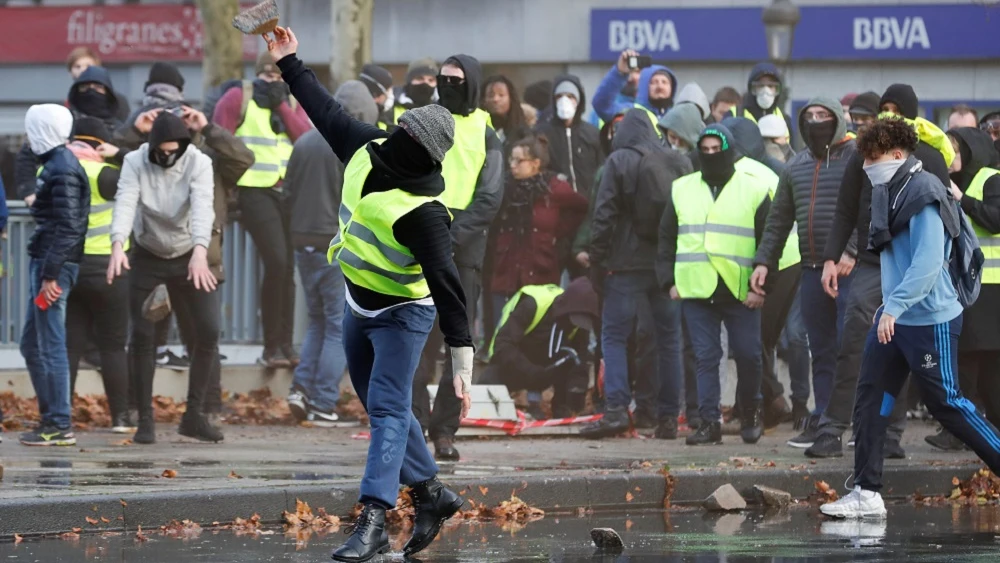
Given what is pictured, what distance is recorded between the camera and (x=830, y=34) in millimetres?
27609

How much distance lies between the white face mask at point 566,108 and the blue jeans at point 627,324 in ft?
7.22

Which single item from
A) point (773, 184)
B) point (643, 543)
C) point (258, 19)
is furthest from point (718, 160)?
point (258, 19)

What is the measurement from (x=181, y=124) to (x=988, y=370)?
16.7ft

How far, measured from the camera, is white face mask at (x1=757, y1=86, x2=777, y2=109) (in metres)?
15.4

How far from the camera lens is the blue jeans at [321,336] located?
548 inches

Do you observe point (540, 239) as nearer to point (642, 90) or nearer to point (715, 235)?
point (642, 90)

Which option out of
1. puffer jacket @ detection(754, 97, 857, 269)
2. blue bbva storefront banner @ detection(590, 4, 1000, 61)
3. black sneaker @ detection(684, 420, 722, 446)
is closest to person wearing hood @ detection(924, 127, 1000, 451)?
puffer jacket @ detection(754, 97, 857, 269)

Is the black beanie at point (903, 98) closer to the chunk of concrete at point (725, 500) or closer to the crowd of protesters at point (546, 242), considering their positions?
the crowd of protesters at point (546, 242)

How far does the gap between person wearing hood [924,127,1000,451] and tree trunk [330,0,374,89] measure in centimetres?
1091

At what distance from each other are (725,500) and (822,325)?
2.52m

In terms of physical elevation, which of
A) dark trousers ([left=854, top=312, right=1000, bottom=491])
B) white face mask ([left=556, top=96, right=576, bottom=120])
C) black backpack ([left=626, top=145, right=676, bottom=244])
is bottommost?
dark trousers ([left=854, top=312, right=1000, bottom=491])

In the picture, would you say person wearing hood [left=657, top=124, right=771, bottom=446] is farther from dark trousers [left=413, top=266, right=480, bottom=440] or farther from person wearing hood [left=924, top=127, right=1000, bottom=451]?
dark trousers [left=413, top=266, right=480, bottom=440]

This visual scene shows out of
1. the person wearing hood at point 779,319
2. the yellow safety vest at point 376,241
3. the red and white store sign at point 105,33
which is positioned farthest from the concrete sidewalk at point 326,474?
the red and white store sign at point 105,33

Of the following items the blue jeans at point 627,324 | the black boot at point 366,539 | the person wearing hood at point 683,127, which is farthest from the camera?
the person wearing hood at point 683,127
